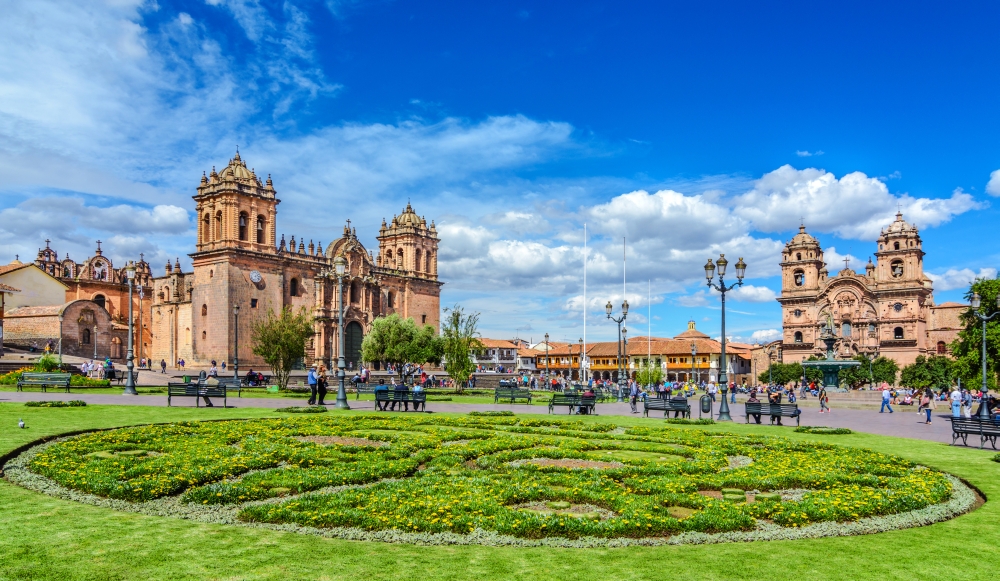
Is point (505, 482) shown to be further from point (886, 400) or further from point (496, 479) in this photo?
point (886, 400)

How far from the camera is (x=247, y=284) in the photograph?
Answer: 6338 cm

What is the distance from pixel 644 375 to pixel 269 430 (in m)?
46.1

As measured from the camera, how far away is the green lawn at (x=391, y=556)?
673 centimetres

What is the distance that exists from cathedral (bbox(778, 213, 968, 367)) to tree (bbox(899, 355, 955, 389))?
21.8 ft

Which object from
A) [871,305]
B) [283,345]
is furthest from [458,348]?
[871,305]

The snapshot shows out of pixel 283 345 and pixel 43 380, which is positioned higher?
pixel 283 345

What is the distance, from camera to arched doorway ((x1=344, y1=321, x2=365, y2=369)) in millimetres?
71375

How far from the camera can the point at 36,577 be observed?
6.36 m

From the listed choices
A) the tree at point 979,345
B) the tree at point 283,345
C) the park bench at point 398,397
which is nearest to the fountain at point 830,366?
the tree at point 979,345

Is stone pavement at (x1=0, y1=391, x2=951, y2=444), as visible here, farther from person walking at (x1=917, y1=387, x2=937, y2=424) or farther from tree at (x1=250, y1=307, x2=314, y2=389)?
tree at (x1=250, y1=307, x2=314, y2=389)

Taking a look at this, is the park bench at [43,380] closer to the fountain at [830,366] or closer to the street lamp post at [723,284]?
the street lamp post at [723,284]

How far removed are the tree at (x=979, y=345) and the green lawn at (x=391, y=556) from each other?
3051 centimetres

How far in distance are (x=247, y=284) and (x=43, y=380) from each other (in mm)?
32442

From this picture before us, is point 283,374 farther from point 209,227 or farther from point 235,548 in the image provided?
point 235,548
